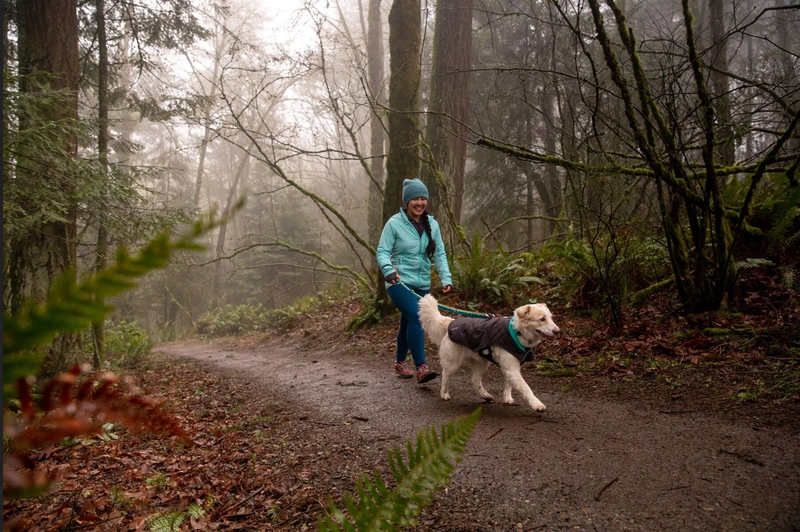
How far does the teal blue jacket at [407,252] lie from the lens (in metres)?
6.46

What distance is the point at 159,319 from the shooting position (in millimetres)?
27875

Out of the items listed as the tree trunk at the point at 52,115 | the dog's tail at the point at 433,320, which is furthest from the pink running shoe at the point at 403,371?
the tree trunk at the point at 52,115

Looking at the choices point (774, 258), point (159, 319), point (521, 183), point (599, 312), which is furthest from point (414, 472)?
point (159, 319)

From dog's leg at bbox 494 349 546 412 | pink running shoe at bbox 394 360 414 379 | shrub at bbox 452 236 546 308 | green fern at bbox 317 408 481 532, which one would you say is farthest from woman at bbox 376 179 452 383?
green fern at bbox 317 408 481 532

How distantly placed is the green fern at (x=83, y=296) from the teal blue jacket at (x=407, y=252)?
19.4 feet

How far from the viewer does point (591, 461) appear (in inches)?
141

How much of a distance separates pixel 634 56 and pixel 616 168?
1.42m

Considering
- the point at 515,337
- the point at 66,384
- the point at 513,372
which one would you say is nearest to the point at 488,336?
the point at 515,337

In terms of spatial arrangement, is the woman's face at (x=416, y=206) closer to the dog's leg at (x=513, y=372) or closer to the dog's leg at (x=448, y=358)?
the dog's leg at (x=448, y=358)

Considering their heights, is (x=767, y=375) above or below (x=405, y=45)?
below

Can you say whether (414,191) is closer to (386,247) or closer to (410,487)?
(386,247)

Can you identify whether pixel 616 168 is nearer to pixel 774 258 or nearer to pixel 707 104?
pixel 707 104

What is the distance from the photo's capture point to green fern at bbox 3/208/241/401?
0.41 metres

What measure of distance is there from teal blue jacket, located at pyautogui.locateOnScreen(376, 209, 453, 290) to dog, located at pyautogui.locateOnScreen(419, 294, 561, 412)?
3.82 ft
